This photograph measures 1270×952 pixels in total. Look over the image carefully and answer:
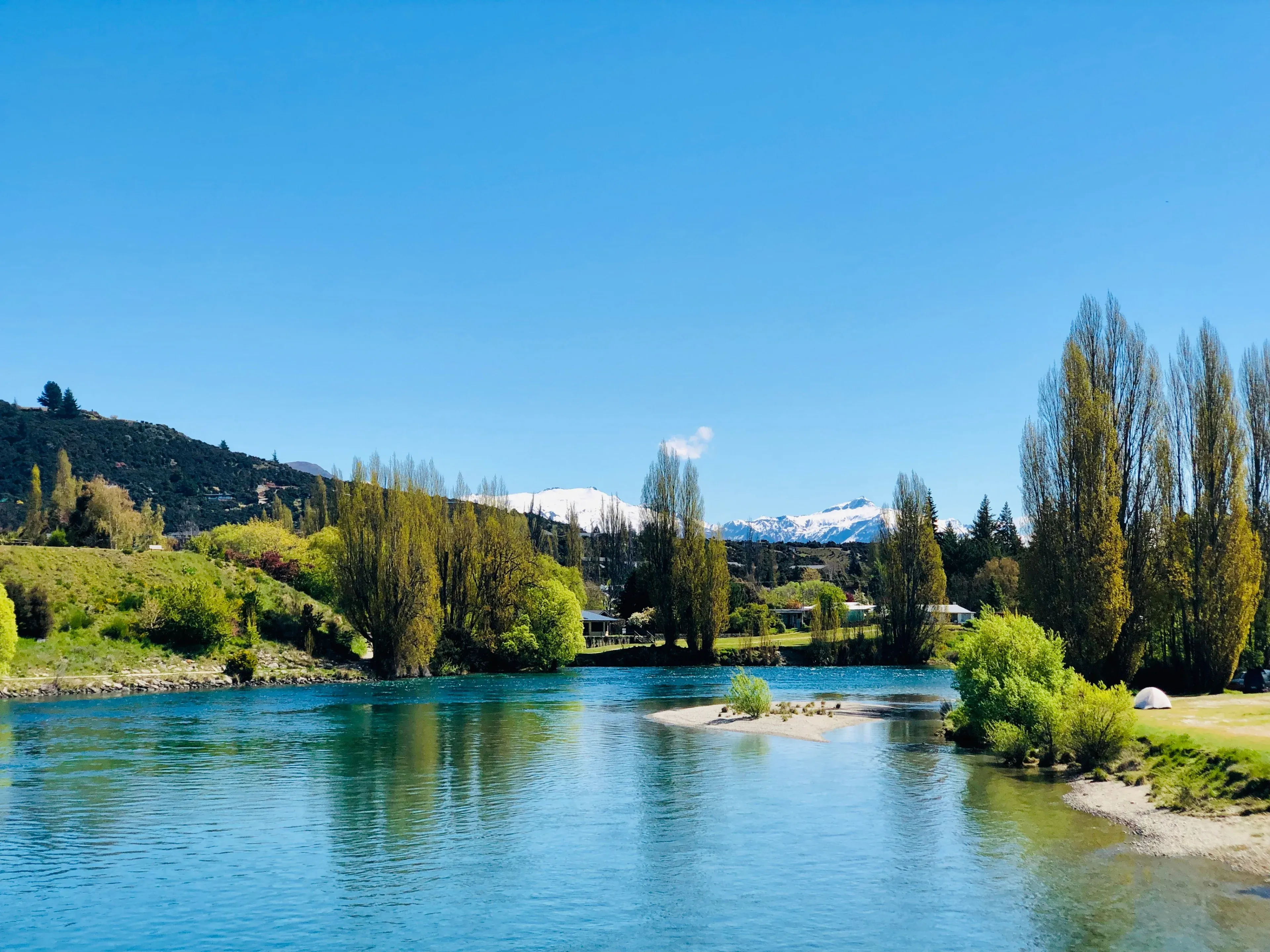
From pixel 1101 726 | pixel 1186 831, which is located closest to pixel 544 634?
pixel 1101 726

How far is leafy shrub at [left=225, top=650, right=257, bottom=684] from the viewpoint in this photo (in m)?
69.5

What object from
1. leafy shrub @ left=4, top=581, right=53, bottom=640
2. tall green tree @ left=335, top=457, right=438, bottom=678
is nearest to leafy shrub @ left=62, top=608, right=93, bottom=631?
leafy shrub @ left=4, top=581, right=53, bottom=640

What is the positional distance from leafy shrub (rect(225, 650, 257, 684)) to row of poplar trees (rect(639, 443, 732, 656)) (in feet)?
149

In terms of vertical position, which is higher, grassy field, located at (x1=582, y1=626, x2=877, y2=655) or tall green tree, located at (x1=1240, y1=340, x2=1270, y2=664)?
tall green tree, located at (x1=1240, y1=340, x2=1270, y2=664)

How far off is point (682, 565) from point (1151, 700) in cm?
6643

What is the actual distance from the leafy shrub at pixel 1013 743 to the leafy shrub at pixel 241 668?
54361 mm

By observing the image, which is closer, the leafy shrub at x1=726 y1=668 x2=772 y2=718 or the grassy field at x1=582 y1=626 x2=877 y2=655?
the leafy shrub at x1=726 y1=668 x2=772 y2=718

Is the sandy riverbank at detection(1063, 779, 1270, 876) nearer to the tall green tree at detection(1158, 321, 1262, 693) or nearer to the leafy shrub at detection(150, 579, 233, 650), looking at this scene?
the tall green tree at detection(1158, 321, 1262, 693)

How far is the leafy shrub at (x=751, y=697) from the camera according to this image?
48812 millimetres

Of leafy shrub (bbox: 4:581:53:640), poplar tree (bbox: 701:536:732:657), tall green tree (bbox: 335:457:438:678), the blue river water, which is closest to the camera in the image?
the blue river water

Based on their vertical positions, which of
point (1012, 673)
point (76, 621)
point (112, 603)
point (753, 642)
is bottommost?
point (753, 642)

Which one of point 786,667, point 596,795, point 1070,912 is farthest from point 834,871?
point 786,667

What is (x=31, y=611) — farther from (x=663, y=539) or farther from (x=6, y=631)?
(x=663, y=539)

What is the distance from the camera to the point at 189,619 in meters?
70.1
